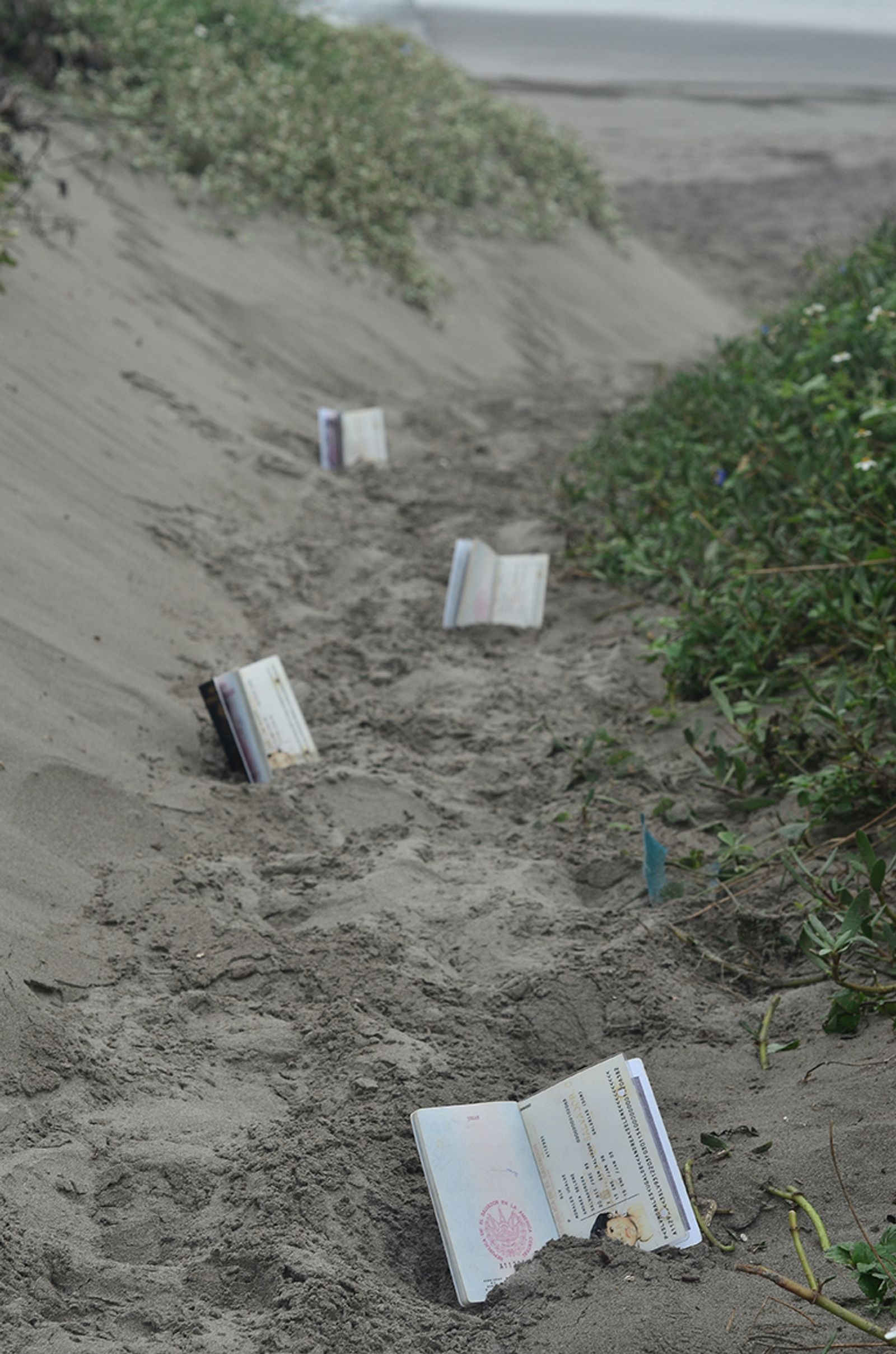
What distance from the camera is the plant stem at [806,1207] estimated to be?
5.43 ft

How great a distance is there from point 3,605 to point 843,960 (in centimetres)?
221

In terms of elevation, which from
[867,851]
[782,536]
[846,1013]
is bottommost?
[846,1013]

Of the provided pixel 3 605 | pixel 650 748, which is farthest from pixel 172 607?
pixel 650 748

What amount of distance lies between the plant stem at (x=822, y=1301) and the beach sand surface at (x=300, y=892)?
86mm

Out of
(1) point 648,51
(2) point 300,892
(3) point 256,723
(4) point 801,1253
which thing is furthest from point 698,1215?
(1) point 648,51

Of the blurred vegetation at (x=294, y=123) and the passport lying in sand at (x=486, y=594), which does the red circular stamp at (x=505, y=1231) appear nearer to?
the passport lying in sand at (x=486, y=594)

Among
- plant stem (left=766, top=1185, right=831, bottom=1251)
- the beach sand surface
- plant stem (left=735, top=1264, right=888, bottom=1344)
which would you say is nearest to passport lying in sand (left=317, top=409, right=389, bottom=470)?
the beach sand surface

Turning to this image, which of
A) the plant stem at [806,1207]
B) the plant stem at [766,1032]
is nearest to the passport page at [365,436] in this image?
the plant stem at [766,1032]

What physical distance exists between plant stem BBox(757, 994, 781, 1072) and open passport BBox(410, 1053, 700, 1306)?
0.96 feet

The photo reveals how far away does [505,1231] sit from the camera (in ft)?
6.07

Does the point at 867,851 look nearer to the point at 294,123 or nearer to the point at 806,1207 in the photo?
the point at 806,1207

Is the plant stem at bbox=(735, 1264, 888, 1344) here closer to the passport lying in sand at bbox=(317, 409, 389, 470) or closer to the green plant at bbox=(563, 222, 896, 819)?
the green plant at bbox=(563, 222, 896, 819)

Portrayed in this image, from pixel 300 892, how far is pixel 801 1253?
135 cm

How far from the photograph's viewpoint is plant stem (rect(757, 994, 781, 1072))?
A: 2.12m
